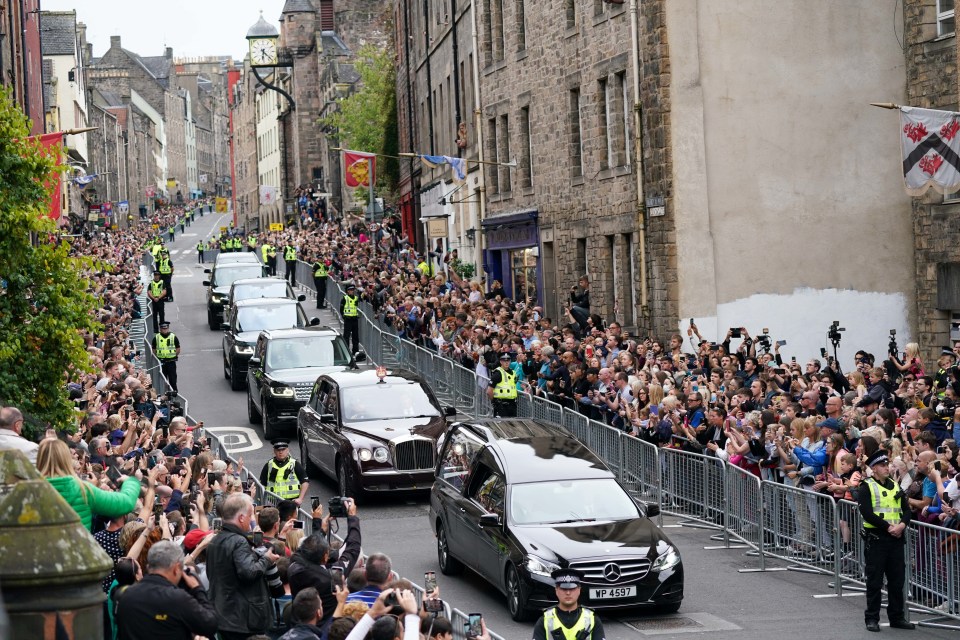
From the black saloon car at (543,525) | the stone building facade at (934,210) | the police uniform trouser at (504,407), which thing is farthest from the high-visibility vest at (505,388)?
the stone building facade at (934,210)

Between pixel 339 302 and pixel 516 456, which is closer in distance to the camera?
pixel 516 456

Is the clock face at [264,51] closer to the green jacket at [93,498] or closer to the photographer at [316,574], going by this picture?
the photographer at [316,574]

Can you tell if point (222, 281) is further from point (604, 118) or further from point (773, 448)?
point (773, 448)

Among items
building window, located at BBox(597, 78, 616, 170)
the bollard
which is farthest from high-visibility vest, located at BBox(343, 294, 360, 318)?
the bollard

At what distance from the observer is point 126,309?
39125 millimetres

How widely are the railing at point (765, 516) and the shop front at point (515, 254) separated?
44.5 feet

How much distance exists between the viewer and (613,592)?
14.1 m

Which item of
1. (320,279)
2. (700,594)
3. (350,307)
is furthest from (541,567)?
(320,279)

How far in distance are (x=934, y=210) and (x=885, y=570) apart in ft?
50.7

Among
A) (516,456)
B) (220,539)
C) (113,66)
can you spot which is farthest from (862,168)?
(113,66)

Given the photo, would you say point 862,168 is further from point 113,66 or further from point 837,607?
point 113,66

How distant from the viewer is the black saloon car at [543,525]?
1409cm

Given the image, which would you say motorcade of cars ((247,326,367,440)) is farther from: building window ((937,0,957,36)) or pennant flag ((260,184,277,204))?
pennant flag ((260,184,277,204))

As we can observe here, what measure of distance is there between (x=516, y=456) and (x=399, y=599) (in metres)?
7.77
